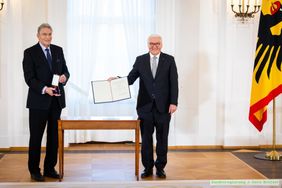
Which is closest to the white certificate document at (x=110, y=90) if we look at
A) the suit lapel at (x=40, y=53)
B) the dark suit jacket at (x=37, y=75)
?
the dark suit jacket at (x=37, y=75)

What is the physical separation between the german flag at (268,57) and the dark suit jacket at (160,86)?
159 cm

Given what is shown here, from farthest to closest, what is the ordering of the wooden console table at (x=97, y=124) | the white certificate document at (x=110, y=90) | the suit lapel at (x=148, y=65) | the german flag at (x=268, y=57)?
the german flag at (x=268, y=57)
the suit lapel at (x=148, y=65)
the white certificate document at (x=110, y=90)
the wooden console table at (x=97, y=124)

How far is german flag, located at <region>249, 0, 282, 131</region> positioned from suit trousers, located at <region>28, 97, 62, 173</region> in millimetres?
2737

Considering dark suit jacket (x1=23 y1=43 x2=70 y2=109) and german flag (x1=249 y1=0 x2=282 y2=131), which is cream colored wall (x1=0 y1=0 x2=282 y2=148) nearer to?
german flag (x1=249 y1=0 x2=282 y2=131)

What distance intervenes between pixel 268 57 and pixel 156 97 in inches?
74.6

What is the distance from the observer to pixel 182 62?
7.42m

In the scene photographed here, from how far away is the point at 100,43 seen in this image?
7582 millimetres

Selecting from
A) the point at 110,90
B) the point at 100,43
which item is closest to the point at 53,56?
the point at 110,90

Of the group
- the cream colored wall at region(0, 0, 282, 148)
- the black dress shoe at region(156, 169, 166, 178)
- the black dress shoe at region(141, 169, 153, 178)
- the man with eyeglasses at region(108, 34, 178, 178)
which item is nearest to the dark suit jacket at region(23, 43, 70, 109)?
the man with eyeglasses at region(108, 34, 178, 178)

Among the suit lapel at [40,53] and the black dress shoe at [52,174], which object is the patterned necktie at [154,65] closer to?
the suit lapel at [40,53]

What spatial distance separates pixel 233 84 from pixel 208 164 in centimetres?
162

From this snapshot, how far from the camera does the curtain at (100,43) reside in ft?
24.3

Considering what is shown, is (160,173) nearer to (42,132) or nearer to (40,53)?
(42,132)

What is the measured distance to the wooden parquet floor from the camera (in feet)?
18.1
